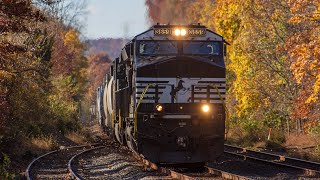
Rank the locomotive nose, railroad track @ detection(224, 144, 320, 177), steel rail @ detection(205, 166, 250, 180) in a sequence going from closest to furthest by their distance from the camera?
steel rail @ detection(205, 166, 250, 180)
the locomotive nose
railroad track @ detection(224, 144, 320, 177)

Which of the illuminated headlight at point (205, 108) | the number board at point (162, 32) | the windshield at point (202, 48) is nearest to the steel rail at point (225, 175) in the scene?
the illuminated headlight at point (205, 108)

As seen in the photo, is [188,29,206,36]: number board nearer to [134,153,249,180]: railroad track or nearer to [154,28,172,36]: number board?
[154,28,172,36]: number board

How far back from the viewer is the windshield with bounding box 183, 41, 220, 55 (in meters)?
14.8

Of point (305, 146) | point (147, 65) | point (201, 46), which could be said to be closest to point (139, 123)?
point (147, 65)

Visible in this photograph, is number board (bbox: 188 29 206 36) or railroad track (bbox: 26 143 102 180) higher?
number board (bbox: 188 29 206 36)

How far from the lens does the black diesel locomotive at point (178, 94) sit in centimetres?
1402

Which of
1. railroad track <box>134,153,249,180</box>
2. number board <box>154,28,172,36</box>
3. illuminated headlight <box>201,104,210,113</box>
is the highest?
number board <box>154,28,172,36</box>

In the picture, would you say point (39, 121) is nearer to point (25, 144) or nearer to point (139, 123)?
point (25, 144)

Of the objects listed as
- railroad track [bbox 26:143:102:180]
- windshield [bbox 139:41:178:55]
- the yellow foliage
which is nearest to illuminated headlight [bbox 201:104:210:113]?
windshield [bbox 139:41:178:55]

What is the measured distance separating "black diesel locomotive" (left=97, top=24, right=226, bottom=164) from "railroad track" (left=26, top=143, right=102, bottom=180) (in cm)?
233

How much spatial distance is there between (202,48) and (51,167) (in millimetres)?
6086

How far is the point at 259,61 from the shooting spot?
28.1 metres

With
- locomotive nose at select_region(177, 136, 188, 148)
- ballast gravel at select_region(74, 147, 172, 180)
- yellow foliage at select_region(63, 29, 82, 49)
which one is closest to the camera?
locomotive nose at select_region(177, 136, 188, 148)

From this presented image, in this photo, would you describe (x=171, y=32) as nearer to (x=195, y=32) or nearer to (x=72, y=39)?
(x=195, y=32)
